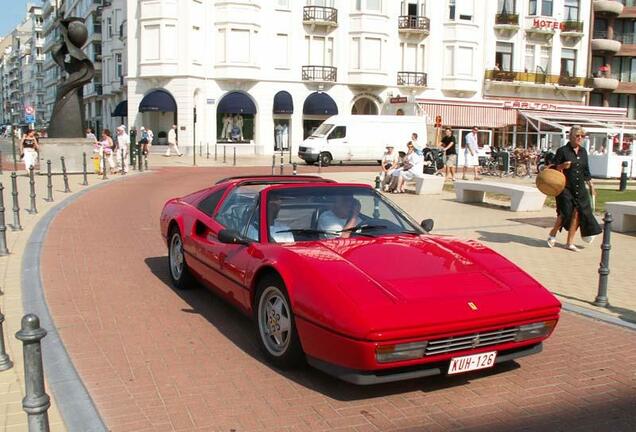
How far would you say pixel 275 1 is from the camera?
1751 inches

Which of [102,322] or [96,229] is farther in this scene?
[96,229]

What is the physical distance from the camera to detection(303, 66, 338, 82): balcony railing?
45281mm

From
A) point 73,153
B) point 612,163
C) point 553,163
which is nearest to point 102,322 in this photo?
point 553,163

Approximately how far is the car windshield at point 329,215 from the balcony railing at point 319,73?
132 ft

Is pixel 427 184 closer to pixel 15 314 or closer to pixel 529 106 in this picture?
pixel 15 314

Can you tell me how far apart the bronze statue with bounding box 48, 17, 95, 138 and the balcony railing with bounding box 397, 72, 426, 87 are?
27653mm

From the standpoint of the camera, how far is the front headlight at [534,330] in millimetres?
4551

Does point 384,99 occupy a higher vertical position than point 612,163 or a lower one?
higher

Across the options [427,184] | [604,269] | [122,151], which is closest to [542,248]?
[604,269]

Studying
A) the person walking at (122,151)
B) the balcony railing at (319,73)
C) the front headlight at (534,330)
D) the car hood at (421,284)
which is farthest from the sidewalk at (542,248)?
the balcony railing at (319,73)

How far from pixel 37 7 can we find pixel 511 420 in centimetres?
15633

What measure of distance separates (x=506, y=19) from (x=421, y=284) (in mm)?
49749

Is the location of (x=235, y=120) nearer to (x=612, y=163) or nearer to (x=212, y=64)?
(x=212, y=64)

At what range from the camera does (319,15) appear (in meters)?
45.2
